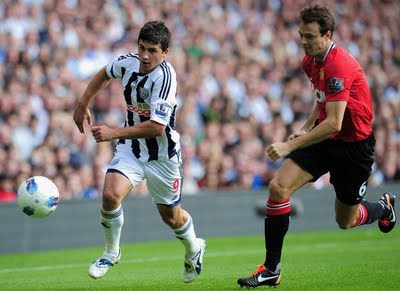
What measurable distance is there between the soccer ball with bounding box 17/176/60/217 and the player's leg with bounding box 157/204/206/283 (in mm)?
1101

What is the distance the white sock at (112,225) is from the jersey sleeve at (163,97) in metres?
1.02

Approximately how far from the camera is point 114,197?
878cm

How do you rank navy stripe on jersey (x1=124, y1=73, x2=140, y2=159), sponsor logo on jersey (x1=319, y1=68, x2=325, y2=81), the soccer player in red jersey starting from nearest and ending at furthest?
the soccer player in red jersey
sponsor logo on jersey (x1=319, y1=68, x2=325, y2=81)
navy stripe on jersey (x1=124, y1=73, x2=140, y2=159)

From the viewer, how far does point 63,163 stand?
53.3ft

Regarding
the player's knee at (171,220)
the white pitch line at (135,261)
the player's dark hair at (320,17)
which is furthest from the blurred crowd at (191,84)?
the player's dark hair at (320,17)

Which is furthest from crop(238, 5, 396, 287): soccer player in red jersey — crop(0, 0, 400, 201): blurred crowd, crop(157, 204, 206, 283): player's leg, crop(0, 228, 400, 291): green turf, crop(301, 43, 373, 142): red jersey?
crop(0, 0, 400, 201): blurred crowd

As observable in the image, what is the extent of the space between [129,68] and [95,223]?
24.5ft

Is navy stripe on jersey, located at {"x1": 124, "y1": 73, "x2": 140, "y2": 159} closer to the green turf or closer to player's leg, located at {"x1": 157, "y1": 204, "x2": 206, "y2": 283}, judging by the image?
player's leg, located at {"x1": 157, "y1": 204, "x2": 206, "y2": 283}

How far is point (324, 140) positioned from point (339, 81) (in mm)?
820

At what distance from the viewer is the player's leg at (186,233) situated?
929 centimetres

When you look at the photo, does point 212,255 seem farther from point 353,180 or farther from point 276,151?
point 276,151

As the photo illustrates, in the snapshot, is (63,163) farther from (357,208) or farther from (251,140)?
(357,208)

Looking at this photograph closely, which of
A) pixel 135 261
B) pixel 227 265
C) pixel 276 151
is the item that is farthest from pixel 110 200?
pixel 135 261

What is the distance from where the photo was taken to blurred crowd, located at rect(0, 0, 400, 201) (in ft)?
54.2
